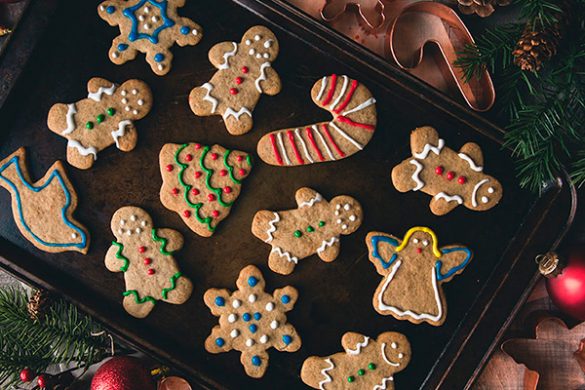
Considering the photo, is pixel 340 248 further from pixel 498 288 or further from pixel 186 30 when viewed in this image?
pixel 186 30

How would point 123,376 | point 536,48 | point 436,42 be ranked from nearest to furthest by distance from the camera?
point 536,48 < point 123,376 < point 436,42

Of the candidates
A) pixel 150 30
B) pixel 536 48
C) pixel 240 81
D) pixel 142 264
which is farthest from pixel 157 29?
pixel 536 48

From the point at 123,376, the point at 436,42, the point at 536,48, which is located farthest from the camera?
the point at 436,42

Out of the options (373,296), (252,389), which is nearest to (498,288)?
(373,296)

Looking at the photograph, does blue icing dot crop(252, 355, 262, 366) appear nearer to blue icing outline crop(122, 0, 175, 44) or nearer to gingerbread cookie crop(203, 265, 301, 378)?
gingerbread cookie crop(203, 265, 301, 378)

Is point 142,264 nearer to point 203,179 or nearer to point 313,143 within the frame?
point 203,179

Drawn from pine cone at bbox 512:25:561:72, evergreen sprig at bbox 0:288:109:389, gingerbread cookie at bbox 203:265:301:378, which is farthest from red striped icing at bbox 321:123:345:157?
evergreen sprig at bbox 0:288:109:389
